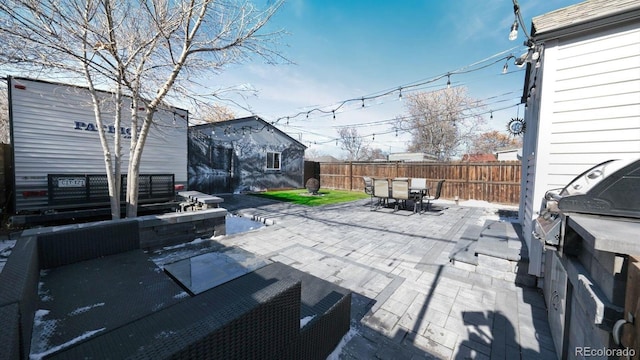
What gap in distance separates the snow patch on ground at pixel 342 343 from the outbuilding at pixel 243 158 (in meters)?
Answer: 9.47

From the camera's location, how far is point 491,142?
1004 inches

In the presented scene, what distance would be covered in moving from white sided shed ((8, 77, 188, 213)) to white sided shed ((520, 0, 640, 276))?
249 inches

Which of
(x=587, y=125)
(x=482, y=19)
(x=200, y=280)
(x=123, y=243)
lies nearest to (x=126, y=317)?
(x=200, y=280)

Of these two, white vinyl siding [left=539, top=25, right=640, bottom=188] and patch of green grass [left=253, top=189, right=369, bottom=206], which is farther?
patch of green grass [left=253, top=189, right=369, bottom=206]

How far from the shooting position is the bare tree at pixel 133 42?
316cm

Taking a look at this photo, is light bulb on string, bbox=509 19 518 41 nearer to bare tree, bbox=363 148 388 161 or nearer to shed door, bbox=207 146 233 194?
shed door, bbox=207 146 233 194

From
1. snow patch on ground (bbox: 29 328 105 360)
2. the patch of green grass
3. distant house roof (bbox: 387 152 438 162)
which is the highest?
distant house roof (bbox: 387 152 438 162)

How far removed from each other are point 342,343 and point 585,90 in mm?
3799

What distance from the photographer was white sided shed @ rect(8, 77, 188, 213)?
15.8 ft

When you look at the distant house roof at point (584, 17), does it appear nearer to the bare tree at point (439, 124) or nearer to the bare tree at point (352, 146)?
the bare tree at point (439, 124)

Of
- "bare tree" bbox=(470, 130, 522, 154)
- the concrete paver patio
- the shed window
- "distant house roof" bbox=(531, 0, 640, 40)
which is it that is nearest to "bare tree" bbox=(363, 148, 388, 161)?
"bare tree" bbox=(470, 130, 522, 154)

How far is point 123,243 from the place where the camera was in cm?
276

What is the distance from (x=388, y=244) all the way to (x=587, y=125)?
3121 mm

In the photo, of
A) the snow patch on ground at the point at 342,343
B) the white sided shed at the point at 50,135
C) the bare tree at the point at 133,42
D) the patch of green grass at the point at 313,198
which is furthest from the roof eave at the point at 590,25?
the patch of green grass at the point at 313,198
